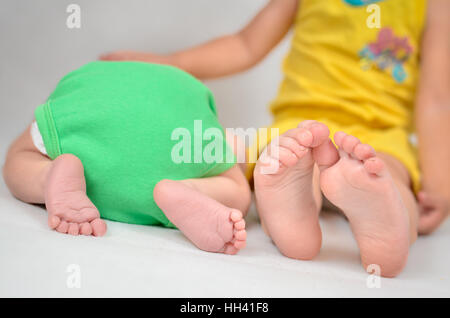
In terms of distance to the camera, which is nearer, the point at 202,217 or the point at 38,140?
the point at 202,217

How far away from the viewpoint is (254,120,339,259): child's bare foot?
0.71 meters

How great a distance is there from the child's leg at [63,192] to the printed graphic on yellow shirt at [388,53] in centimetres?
81

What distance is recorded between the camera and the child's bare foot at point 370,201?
2.26 ft

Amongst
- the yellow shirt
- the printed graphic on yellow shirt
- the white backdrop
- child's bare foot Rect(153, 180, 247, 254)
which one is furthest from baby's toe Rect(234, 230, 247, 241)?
the white backdrop

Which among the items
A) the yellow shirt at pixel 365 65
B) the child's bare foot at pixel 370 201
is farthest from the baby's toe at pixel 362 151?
the yellow shirt at pixel 365 65

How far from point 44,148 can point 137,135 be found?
0.65ft

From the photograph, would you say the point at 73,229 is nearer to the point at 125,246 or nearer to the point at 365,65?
the point at 125,246

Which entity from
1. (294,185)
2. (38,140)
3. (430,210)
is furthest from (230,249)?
(430,210)

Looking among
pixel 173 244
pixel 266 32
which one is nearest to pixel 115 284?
pixel 173 244

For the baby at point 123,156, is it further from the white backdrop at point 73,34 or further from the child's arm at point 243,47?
the white backdrop at point 73,34

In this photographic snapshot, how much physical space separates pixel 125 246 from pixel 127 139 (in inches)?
8.6

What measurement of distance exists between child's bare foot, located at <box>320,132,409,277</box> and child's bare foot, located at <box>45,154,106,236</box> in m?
0.38

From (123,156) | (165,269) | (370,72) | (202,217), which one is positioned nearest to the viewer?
(165,269)

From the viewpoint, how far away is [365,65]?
1.27 m
